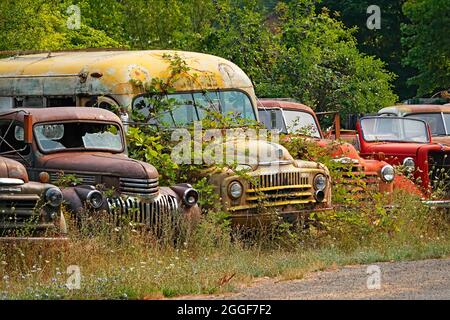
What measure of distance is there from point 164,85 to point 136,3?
2201 centimetres

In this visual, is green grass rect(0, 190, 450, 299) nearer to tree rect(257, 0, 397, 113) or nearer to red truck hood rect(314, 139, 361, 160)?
red truck hood rect(314, 139, 361, 160)

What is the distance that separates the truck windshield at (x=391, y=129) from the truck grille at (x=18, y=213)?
8954mm

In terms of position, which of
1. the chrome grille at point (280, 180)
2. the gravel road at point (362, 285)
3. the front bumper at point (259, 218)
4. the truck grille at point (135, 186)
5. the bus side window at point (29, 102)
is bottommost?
the gravel road at point (362, 285)

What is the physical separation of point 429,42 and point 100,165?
28.5m

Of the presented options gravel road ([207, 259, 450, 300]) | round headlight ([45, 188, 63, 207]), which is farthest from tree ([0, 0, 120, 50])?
gravel road ([207, 259, 450, 300])

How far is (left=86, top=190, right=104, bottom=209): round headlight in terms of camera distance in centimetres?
1494

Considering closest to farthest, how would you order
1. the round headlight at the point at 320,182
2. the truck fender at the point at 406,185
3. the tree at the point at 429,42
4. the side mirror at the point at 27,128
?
the side mirror at the point at 27,128
the round headlight at the point at 320,182
the truck fender at the point at 406,185
the tree at the point at 429,42

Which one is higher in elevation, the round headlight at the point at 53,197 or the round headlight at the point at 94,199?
the round headlight at the point at 53,197

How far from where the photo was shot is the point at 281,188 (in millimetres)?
16984

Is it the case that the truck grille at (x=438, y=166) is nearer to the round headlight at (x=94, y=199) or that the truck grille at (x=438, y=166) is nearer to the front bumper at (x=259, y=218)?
the front bumper at (x=259, y=218)

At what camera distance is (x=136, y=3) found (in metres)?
39.7

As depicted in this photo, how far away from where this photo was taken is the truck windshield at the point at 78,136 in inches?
A: 642

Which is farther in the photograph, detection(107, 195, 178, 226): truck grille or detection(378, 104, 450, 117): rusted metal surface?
detection(378, 104, 450, 117): rusted metal surface

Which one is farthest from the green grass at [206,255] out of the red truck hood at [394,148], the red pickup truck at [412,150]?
the red truck hood at [394,148]
